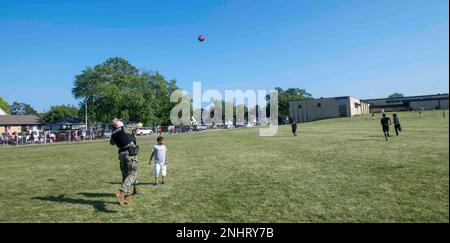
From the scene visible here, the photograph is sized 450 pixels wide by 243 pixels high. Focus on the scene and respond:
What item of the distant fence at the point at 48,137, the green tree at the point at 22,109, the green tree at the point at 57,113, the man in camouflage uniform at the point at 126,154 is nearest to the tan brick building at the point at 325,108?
the distant fence at the point at 48,137

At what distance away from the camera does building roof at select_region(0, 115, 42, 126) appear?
253 ft

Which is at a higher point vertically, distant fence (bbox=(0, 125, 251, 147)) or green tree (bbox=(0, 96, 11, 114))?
green tree (bbox=(0, 96, 11, 114))

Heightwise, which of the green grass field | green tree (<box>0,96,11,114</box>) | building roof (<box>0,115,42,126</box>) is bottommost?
the green grass field

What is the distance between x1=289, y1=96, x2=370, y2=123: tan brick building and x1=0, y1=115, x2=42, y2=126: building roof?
78.3 m

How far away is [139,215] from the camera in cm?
722

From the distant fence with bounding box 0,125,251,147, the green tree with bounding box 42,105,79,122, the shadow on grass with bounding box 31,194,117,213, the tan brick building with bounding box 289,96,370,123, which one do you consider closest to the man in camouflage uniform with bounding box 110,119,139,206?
the shadow on grass with bounding box 31,194,117,213

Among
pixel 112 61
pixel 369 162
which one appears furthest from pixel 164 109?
pixel 369 162

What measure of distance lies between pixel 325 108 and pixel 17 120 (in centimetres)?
8766

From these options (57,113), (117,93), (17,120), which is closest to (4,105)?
(57,113)

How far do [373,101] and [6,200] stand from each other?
142m

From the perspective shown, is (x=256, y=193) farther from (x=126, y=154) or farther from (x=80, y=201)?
(x=80, y=201)

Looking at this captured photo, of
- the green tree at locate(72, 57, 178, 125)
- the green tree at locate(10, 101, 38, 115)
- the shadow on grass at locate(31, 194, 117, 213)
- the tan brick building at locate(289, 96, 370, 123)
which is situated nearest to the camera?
the shadow on grass at locate(31, 194, 117, 213)

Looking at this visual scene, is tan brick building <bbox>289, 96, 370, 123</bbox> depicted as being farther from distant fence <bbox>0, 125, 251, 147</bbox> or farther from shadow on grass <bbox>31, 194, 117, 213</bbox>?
shadow on grass <bbox>31, 194, 117, 213</bbox>
